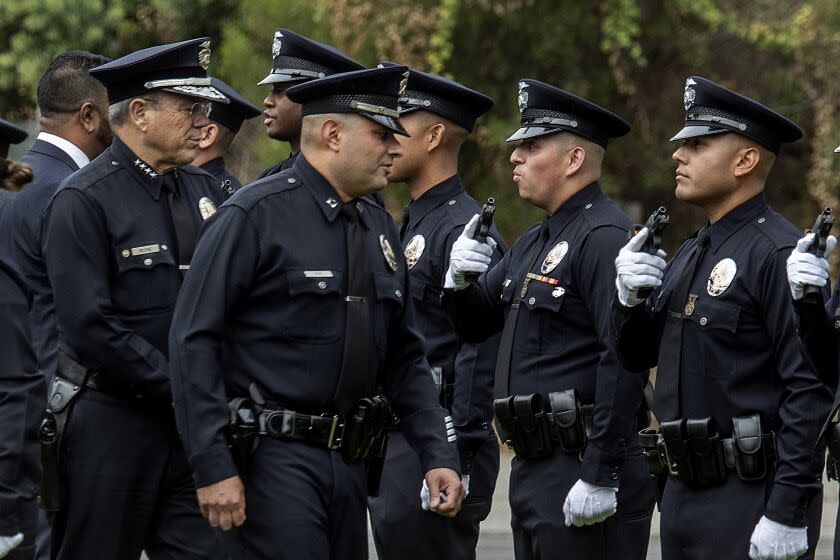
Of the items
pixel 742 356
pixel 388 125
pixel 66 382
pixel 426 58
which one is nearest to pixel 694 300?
pixel 742 356

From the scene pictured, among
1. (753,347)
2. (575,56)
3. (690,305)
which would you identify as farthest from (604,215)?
(575,56)

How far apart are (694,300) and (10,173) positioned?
229 cm

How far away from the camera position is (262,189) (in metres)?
4.93

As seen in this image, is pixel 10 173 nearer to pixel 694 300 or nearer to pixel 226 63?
pixel 694 300

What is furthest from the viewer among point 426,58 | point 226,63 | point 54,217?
point 226,63

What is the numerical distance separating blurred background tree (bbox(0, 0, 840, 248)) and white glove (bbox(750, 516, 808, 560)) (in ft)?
26.6

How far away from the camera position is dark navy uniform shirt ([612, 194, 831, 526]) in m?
5.00

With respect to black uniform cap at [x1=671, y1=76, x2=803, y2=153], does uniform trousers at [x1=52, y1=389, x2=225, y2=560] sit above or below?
below

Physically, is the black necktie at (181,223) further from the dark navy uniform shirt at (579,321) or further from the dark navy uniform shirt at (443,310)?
the dark navy uniform shirt at (443,310)

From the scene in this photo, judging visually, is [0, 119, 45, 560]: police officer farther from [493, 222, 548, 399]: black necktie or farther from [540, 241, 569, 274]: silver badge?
[540, 241, 569, 274]: silver badge

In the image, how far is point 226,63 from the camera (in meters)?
14.9

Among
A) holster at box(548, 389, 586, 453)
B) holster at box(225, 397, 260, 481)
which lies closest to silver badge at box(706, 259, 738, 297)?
holster at box(548, 389, 586, 453)

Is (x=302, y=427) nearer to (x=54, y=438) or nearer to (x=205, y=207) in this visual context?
(x=54, y=438)

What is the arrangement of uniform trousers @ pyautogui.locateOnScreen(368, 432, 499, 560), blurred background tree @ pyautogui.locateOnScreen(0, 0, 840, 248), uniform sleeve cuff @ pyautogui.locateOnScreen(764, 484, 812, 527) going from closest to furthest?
uniform sleeve cuff @ pyautogui.locateOnScreen(764, 484, 812, 527)
uniform trousers @ pyautogui.locateOnScreen(368, 432, 499, 560)
blurred background tree @ pyautogui.locateOnScreen(0, 0, 840, 248)
